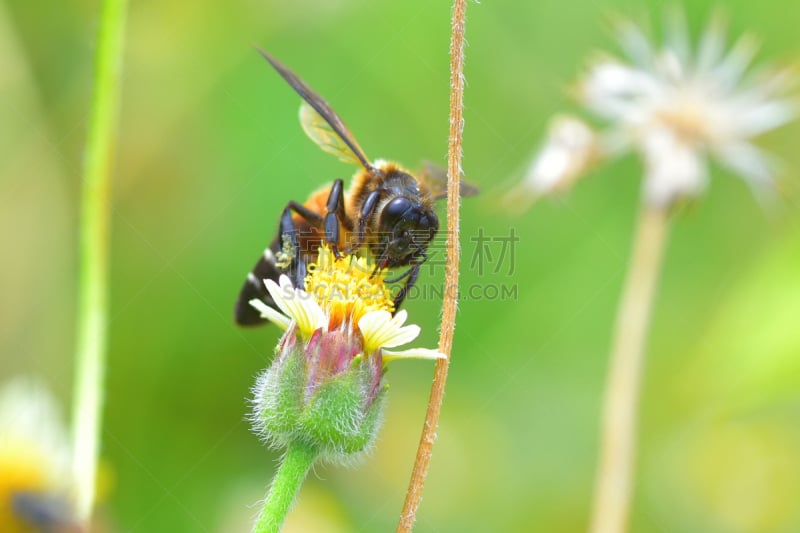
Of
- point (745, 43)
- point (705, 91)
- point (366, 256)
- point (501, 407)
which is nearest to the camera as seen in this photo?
point (366, 256)

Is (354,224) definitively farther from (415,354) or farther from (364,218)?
(415,354)

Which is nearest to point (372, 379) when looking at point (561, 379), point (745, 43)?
point (745, 43)

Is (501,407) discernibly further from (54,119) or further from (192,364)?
(54,119)

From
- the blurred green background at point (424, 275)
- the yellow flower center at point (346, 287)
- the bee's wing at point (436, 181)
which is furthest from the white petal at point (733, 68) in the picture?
the yellow flower center at point (346, 287)

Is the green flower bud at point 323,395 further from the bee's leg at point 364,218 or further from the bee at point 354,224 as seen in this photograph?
the bee's leg at point 364,218

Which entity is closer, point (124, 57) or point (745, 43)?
point (745, 43)
